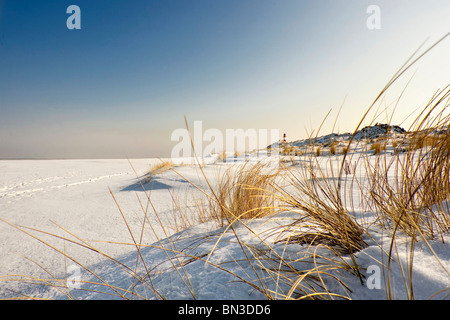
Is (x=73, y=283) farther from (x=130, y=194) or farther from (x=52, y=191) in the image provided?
(x=52, y=191)

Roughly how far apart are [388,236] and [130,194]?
300 cm

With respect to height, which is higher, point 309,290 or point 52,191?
point 309,290

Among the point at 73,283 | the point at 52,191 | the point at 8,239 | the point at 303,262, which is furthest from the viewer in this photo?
the point at 52,191

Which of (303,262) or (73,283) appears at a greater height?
(303,262)

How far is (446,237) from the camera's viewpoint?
0.63 metres

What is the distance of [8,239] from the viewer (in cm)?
145

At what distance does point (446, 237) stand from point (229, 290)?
696 mm
